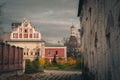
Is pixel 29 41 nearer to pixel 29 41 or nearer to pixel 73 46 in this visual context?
pixel 29 41

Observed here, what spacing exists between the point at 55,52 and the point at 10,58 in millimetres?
37981

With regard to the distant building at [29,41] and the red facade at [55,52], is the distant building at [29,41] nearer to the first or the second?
the distant building at [29,41]

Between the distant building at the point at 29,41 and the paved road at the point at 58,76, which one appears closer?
the paved road at the point at 58,76

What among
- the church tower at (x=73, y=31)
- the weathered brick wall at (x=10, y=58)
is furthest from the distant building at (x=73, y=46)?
the weathered brick wall at (x=10, y=58)

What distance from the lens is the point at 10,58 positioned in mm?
27781

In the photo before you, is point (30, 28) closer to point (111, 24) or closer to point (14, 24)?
point (14, 24)

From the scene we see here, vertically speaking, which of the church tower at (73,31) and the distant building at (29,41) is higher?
the church tower at (73,31)

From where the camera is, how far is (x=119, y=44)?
675cm

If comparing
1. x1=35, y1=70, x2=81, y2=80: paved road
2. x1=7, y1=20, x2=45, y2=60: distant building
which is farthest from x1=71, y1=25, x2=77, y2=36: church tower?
x1=35, y1=70, x2=81, y2=80: paved road

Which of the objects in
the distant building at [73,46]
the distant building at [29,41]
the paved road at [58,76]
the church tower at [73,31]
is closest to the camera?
the paved road at [58,76]

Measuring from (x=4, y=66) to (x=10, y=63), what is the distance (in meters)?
2.53

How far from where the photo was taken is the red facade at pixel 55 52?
211ft

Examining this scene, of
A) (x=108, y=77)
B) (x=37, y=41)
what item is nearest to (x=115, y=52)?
(x=108, y=77)

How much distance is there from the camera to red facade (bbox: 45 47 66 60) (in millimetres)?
64463
